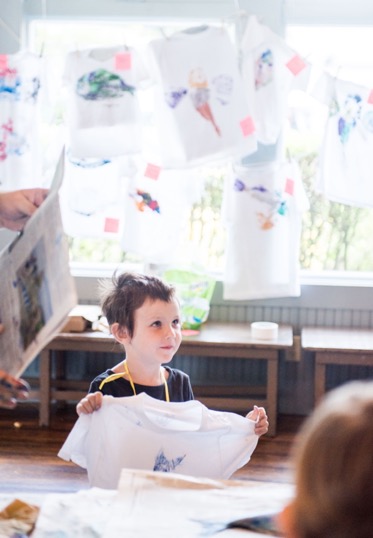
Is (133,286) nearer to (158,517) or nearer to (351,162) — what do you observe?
(158,517)

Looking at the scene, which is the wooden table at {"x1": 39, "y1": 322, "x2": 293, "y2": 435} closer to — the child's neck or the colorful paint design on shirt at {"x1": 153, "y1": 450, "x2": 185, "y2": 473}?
the child's neck

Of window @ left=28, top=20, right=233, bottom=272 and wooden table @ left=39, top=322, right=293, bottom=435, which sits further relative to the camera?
window @ left=28, top=20, right=233, bottom=272

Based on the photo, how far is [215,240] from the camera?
4.45 meters

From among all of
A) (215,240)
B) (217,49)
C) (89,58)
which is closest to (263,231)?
(215,240)

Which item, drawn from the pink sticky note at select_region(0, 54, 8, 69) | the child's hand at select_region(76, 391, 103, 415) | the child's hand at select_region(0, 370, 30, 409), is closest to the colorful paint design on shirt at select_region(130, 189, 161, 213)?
the pink sticky note at select_region(0, 54, 8, 69)

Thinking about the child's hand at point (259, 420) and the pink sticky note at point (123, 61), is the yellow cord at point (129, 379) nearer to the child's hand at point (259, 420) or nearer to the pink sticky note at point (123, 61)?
the child's hand at point (259, 420)

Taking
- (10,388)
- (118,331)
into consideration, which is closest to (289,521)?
(10,388)

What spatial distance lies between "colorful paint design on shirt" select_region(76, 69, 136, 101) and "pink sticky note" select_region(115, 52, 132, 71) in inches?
1.6

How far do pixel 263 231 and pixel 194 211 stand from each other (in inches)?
18.7

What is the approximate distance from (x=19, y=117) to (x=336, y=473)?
3697mm

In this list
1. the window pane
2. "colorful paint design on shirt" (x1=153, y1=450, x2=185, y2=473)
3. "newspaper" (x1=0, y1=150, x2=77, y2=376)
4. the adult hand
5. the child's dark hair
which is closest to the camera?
"newspaper" (x1=0, y1=150, x2=77, y2=376)

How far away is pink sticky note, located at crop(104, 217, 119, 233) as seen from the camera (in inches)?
163

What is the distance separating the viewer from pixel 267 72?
156 inches

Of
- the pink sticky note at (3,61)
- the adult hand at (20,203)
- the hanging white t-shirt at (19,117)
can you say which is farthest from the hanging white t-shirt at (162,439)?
the pink sticky note at (3,61)
